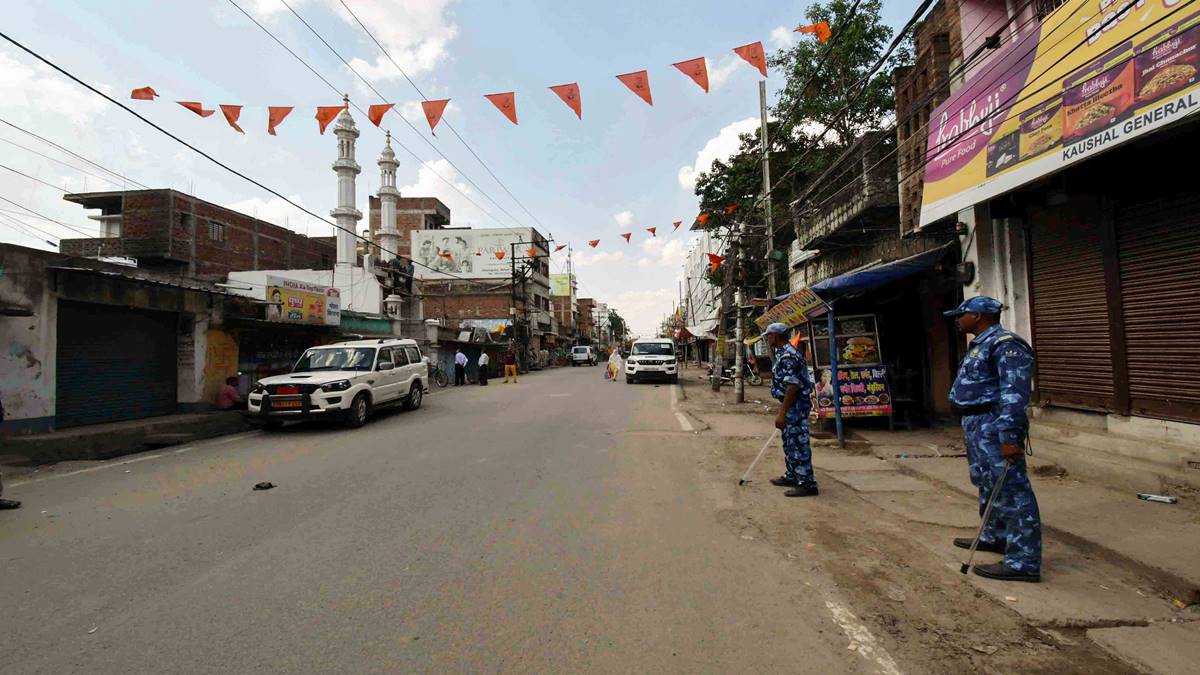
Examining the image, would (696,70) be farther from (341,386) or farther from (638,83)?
(341,386)

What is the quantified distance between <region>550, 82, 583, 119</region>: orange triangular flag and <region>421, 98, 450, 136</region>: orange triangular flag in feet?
7.04

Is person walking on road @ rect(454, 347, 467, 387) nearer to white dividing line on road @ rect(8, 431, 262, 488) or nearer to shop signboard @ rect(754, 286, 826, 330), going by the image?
white dividing line on road @ rect(8, 431, 262, 488)

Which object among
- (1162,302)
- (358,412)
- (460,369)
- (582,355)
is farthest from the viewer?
(582,355)

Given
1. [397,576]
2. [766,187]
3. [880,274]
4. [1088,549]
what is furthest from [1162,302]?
[766,187]

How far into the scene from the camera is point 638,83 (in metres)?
9.86

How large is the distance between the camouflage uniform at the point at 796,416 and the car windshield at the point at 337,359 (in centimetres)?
960

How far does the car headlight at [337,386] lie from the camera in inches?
448

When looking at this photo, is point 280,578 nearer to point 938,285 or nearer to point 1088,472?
point 1088,472

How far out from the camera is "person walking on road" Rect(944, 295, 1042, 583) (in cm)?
382

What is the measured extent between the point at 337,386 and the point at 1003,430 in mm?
10842

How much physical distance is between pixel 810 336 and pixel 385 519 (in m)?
8.68

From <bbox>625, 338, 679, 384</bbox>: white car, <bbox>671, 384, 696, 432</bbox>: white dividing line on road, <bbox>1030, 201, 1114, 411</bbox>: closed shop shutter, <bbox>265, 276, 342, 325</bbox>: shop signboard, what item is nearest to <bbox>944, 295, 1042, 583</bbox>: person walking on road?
<bbox>1030, 201, 1114, 411</bbox>: closed shop shutter

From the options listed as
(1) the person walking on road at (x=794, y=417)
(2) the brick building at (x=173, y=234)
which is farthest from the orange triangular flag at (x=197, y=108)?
(2) the brick building at (x=173, y=234)

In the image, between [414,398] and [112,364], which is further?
[414,398]
